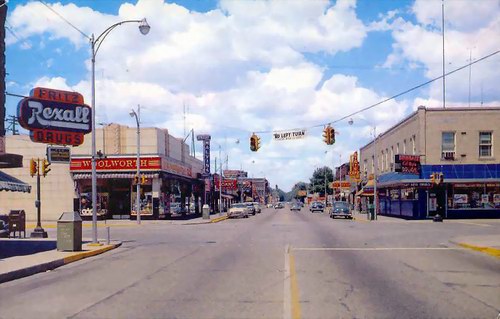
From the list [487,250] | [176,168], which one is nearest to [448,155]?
[176,168]

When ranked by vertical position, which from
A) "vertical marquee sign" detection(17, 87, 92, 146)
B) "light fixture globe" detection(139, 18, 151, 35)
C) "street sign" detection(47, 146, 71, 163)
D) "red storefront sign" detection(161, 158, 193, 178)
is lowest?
"red storefront sign" detection(161, 158, 193, 178)

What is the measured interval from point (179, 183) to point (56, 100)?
96.8ft

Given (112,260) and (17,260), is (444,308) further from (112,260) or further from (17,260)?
(17,260)

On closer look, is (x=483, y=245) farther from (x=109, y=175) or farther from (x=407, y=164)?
(x=109, y=175)

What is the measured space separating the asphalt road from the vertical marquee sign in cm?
776

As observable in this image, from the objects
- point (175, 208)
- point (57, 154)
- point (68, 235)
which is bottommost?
point (175, 208)

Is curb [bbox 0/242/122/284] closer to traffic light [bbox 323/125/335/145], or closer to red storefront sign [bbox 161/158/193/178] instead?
traffic light [bbox 323/125/335/145]

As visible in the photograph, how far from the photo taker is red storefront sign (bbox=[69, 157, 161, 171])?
1747 inches

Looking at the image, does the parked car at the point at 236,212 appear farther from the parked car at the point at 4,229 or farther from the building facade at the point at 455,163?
the parked car at the point at 4,229

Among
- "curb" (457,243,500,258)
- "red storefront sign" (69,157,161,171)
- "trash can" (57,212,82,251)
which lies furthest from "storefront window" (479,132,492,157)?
"trash can" (57,212,82,251)

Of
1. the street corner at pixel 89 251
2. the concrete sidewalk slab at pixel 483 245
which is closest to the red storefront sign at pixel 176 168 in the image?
the street corner at pixel 89 251

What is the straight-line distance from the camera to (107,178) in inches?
1800

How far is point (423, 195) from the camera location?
143 ft

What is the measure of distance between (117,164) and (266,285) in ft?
117
